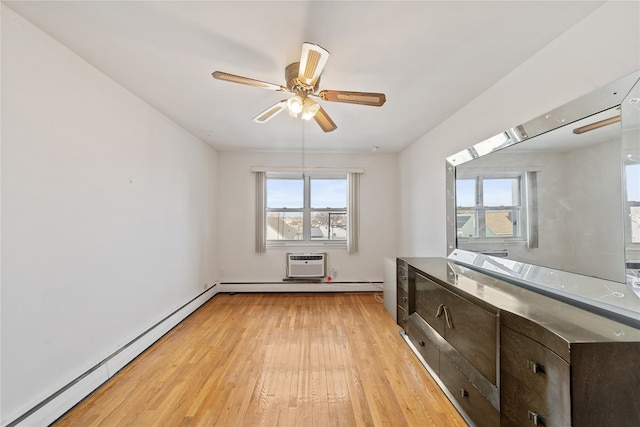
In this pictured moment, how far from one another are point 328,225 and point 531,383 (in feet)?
11.4

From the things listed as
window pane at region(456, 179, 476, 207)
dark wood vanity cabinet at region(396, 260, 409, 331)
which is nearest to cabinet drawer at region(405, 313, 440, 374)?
dark wood vanity cabinet at region(396, 260, 409, 331)

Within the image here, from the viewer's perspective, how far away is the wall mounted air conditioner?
4.16 meters

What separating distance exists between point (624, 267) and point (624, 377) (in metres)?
0.49

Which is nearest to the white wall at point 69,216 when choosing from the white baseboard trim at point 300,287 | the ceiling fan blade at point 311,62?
the white baseboard trim at point 300,287

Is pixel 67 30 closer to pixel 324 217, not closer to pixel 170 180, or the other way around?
pixel 170 180

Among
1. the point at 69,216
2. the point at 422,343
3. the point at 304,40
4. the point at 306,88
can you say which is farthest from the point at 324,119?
the point at 422,343

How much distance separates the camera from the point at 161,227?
2736 millimetres

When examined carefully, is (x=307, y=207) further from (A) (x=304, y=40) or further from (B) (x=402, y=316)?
(A) (x=304, y=40)

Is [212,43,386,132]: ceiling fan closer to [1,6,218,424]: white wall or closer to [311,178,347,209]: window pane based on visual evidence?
[1,6,218,424]: white wall

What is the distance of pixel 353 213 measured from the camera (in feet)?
14.0

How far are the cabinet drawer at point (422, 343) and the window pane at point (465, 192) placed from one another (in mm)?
1197

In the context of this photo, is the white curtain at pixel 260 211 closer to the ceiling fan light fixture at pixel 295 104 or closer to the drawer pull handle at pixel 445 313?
the ceiling fan light fixture at pixel 295 104

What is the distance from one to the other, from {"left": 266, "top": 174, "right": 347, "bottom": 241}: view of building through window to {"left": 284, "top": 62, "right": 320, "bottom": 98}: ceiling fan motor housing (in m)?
2.63

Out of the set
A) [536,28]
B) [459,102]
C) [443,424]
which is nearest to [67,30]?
[536,28]
